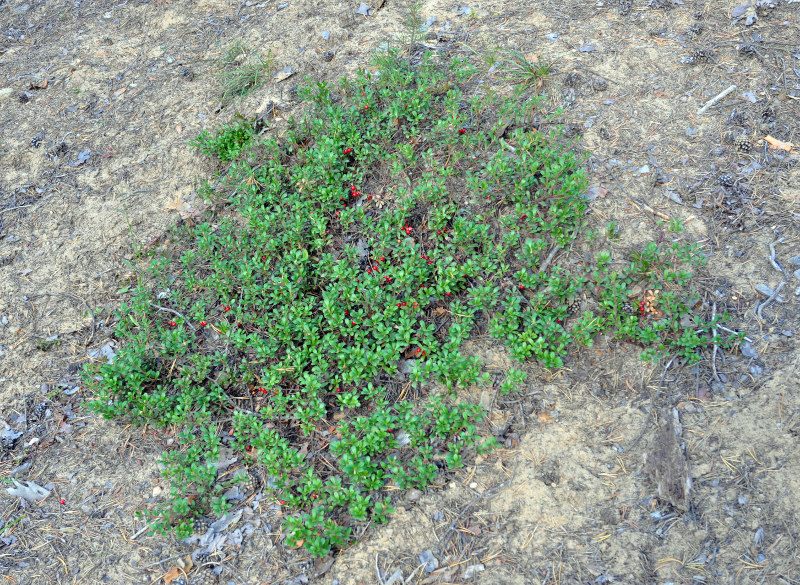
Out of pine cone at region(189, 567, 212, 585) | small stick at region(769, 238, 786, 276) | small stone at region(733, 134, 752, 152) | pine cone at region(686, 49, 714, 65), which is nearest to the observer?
pine cone at region(189, 567, 212, 585)

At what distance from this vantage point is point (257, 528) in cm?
346

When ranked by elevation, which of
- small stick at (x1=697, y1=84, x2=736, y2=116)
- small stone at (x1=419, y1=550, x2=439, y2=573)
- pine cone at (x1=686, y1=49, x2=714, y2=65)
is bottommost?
small stone at (x1=419, y1=550, x2=439, y2=573)

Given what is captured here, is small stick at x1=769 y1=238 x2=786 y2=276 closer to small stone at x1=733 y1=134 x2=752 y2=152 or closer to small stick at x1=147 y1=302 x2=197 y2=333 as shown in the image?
small stone at x1=733 y1=134 x2=752 y2=152

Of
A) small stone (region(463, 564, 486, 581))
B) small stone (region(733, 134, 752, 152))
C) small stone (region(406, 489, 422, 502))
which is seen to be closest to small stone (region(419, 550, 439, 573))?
small stone (region(463, 564, 486, 581))

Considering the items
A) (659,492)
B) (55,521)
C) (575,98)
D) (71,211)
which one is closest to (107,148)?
(71,211)

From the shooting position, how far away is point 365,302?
3980 millimetres

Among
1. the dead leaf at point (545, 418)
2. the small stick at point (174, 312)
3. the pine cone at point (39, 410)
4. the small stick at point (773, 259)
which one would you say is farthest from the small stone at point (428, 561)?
the pine cone at point (39, 410)

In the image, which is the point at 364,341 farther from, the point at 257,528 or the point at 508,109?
the point at 508,109

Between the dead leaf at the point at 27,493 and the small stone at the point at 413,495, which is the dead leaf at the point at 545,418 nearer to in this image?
the small stone at the point at 413,495

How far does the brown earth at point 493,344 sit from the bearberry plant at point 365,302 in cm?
22

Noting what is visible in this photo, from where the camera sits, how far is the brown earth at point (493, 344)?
3.10 m

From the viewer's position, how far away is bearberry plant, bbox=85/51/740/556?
139 inches

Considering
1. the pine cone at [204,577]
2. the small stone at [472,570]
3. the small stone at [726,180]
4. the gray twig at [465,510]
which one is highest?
the small stone at [726,180]

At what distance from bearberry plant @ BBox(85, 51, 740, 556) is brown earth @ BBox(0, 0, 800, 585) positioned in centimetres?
22
